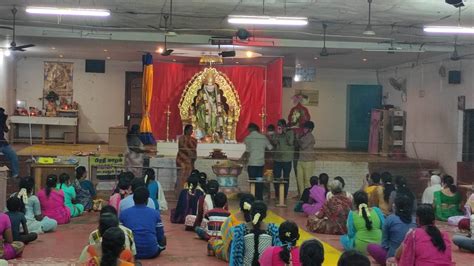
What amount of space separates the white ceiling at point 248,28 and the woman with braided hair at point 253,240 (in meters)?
5.78

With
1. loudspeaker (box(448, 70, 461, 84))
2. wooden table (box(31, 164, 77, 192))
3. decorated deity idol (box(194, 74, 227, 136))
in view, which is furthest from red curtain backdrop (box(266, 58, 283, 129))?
wooden table (box(31, 164, 77, 192))

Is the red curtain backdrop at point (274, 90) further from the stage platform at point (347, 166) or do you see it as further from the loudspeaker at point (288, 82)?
the loudspeaker at point (288, 82)

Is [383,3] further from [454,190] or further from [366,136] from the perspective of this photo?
[366,136]

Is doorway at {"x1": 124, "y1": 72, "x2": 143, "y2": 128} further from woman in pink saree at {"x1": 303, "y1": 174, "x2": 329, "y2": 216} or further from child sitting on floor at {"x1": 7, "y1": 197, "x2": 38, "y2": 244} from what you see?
child sitting on floor at {"x1": 7, "y1": 197, "x2": 38, "y2": 244}

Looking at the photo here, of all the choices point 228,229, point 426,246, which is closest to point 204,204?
point 228,229

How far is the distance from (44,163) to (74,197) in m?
1.69

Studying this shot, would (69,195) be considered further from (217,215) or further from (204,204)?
(217,215)

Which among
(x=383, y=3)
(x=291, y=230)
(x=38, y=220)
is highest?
(x=383, y=3)

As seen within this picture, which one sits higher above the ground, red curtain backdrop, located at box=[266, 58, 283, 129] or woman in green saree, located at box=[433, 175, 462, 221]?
red curtain backdrop, located at box=[266, 58, 283, 129]

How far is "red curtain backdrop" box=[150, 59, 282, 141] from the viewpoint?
18.0 m

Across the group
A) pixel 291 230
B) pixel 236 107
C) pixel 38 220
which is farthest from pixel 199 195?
pixel 236 107

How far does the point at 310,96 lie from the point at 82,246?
46.2ft

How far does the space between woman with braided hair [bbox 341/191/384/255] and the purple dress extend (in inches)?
126

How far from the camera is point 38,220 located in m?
9.29
